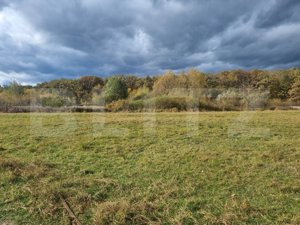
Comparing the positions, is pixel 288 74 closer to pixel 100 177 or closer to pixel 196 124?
pixel 196 124

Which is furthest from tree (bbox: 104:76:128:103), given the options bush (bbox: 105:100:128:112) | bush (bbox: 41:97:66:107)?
bush (bbox: 41:97:66:107)

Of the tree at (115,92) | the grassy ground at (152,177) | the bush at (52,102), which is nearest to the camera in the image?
the grassy ground at (152,177)

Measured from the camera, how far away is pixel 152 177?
4355 mm

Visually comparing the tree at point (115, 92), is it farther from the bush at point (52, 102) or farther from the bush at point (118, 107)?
the bush at point (52, 102)

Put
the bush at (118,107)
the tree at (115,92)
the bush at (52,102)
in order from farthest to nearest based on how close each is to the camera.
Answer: the tree at (115,92)
the bush at (52,102)
the bush at (118,107)

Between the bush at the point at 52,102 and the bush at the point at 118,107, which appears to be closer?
the bush at the point at 118,107

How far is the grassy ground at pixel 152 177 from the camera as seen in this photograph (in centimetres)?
316

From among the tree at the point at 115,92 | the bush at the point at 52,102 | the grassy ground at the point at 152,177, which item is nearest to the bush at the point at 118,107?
the bush at the point at 52,102

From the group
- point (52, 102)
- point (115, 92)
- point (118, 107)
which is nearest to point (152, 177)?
point (118, 107)

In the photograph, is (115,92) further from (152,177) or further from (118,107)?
(152,177)

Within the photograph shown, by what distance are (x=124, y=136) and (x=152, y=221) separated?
181 inches

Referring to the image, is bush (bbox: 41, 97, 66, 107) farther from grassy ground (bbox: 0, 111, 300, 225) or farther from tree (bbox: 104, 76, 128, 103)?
grassy ground (bbox: 0, 111, 300, 225)

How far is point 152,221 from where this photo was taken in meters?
2.96

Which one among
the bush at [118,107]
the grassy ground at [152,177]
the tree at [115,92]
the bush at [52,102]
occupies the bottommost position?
the grassy ground at [152,177]
